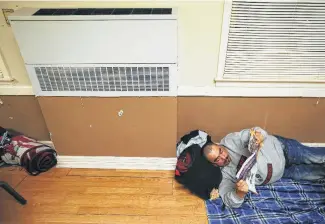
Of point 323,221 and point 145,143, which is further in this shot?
point 145,143

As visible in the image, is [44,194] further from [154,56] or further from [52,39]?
[154,56]

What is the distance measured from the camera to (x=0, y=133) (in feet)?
6.92

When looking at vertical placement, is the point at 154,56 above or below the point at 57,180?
above

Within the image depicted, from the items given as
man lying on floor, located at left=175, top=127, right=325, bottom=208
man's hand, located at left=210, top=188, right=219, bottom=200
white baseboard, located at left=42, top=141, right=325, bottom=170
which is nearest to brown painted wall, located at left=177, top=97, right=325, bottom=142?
man lying on floor, located at left=175, top=127, right=325, bottom=208

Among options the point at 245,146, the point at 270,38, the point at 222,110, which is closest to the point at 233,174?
the point at 245,146

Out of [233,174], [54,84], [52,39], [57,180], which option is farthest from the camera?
[57,180]

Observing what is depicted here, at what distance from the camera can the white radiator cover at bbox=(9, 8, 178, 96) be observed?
153 centimetres

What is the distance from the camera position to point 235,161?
1.93 metres

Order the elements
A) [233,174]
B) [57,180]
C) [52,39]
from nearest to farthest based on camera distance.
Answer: [52,39]
[233,174]
[57,180]

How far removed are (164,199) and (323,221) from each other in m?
1.05

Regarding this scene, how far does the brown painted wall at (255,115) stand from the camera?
1.95 metres

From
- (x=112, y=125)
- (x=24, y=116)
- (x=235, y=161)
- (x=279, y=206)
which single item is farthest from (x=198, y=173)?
(x=24, y=116)

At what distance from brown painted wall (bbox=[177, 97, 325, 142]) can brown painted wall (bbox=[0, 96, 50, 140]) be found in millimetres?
1138

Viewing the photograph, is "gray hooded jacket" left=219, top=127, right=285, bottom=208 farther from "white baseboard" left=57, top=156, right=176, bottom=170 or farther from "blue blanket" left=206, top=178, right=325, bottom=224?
"white baseboard" left=57, top=156, right=176, bottom=170
